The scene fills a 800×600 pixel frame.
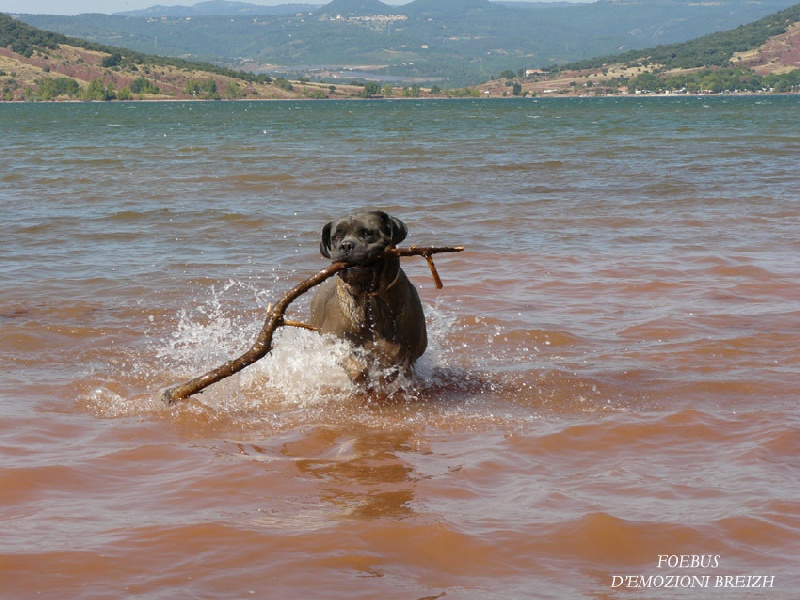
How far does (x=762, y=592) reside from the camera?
3895 mm

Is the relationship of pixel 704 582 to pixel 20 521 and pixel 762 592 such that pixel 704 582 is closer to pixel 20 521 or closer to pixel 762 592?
pixel 762 592

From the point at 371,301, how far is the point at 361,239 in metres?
0.58

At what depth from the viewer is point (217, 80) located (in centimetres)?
16388

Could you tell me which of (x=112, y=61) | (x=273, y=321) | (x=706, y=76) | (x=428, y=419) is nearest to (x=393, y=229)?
(x=273, y=321)

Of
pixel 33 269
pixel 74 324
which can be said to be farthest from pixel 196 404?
pixel 33 269

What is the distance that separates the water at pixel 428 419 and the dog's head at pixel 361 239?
930 mm

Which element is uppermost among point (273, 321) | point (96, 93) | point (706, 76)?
point (706, 76)

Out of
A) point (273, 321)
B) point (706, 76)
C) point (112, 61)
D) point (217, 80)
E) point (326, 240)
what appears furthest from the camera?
point (706, 76)

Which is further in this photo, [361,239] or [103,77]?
[103,77]

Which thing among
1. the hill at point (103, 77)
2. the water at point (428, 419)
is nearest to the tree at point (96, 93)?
the hill at point (103, 77)

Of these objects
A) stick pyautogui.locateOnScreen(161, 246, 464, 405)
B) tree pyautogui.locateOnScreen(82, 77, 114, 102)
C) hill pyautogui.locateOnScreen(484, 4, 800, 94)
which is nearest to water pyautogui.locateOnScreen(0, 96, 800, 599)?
stick pyautogui.locateOnScreen(161, 246, 464, 405)

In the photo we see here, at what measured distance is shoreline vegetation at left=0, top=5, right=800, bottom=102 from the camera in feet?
482

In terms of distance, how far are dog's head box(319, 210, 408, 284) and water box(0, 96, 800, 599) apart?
930mm

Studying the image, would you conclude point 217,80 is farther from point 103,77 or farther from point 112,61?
point 103,77
